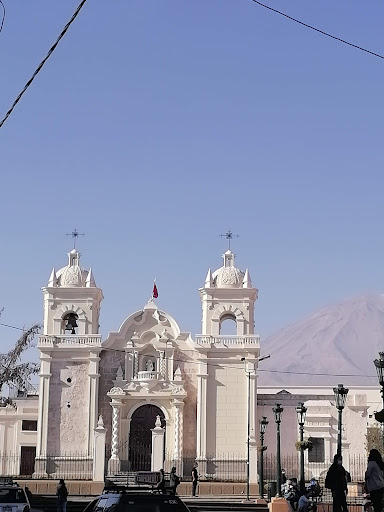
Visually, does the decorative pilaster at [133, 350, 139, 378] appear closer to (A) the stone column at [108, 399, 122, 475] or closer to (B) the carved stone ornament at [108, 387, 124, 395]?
(B) the carved stone ornament at [108, 387, 124, 395]

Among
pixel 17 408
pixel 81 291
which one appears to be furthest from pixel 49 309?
pixel 17 408

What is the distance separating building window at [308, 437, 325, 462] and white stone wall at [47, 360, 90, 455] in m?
11.6

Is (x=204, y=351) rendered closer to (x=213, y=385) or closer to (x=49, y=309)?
(x=213, y=385)

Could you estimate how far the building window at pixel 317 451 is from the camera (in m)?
48.8

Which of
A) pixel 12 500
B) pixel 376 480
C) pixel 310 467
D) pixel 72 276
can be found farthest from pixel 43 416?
pixel 376 480

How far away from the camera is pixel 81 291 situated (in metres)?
51.1

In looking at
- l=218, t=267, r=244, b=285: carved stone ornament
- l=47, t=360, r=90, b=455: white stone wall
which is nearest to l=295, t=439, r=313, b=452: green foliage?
l=218, t=267, r=244, b=285: carved stone ornament

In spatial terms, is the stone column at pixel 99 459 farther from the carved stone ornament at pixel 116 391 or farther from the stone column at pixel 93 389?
the carved stone ornament at pixel 116 391

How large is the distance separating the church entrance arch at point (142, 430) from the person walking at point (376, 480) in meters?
33.7

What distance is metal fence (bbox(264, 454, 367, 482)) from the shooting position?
48.1 metres

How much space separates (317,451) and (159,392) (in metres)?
8.73

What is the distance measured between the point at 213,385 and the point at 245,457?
406cm

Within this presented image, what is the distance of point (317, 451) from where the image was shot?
48969 mm

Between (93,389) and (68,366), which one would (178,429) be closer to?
(93,389)
